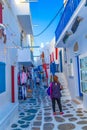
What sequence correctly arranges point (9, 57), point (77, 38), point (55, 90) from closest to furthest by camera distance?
point (55, 90) → point (9, 57) → point (77, 38)

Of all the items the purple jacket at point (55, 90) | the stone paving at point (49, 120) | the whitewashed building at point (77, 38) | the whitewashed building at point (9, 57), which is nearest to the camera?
the stone paving at point (49, 120)

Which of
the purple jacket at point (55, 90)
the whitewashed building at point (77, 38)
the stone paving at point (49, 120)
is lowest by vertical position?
the stone paving at point (49, 120)

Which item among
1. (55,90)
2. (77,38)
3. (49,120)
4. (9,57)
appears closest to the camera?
(49,120)

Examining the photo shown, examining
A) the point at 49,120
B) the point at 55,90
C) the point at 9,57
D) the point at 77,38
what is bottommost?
the point at 49,120

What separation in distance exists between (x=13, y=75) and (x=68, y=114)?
376 cm

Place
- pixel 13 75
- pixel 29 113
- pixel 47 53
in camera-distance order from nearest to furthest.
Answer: pixel 29 113 < pixel 13 75 < pixel 47 53

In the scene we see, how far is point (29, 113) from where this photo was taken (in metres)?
11.2

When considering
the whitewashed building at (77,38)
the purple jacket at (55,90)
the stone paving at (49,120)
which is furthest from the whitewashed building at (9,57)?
the whitewashed building at (77,38)

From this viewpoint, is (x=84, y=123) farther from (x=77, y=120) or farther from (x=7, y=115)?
(x=7, y=115)

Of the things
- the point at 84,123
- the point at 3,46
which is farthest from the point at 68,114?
the point at 3,46

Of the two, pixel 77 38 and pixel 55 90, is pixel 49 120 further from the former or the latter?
pixel 77 38

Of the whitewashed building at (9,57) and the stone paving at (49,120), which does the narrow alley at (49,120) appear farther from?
the whitewashed building at (9,57)

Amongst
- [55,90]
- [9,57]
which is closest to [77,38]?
[55,90]

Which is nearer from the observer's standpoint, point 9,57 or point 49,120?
point 49,120
